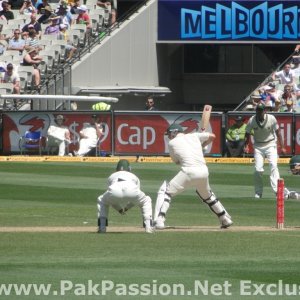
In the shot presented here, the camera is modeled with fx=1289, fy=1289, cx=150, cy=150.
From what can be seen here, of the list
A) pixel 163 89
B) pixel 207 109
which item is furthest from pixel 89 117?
pixel 207 109

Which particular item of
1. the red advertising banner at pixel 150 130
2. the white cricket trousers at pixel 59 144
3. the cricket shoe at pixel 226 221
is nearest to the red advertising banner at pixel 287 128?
the red advertising banner at pixel 150 130

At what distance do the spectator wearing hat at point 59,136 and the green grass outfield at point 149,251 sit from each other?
9.89m

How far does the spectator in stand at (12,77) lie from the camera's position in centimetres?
4131

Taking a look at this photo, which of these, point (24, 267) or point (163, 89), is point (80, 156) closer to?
point (163, 89)

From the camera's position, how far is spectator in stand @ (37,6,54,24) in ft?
151

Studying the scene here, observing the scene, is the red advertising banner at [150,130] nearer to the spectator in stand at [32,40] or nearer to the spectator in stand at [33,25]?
the spectator in stand at [32,40]

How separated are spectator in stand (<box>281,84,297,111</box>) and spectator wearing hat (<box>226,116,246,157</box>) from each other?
3.31 meters

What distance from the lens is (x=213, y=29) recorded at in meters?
46.0

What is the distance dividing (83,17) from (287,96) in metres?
8.96

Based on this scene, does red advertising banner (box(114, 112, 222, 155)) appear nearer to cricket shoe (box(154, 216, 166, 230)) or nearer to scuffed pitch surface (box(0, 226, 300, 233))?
scuffed pitch surface (box(0, 226, 300, 233))

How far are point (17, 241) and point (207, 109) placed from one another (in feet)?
12.3

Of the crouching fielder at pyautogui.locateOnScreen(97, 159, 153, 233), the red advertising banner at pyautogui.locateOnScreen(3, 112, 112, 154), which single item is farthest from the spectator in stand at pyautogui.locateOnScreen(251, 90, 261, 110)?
the crouching fielder at pyautogui.locateOnScreen(97, 159, 153, 233)

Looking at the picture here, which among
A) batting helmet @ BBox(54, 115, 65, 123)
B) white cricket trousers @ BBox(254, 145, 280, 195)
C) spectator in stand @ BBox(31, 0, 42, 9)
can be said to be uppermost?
spectator in stand @ BBox(31, 0, 42, 9)

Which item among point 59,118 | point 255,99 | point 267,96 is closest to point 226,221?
point 59,118
